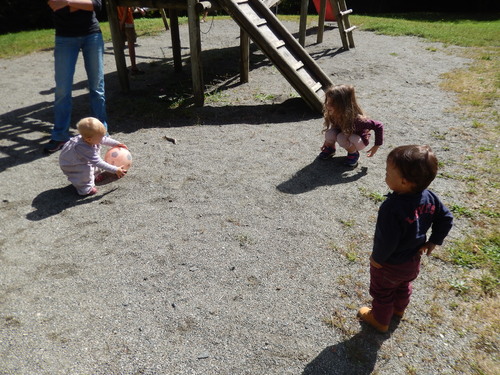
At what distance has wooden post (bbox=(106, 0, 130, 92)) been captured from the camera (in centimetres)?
675

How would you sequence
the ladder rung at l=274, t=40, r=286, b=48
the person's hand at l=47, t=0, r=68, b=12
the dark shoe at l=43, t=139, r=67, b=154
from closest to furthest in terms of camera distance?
the person's hand at l=47, t=0, r=68, b=12 < the dark shoe at l=43, t=139, r=67, b=154 < the ladder rung at l=274, t=40, r=286, b=48

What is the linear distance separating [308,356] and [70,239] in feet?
7.14

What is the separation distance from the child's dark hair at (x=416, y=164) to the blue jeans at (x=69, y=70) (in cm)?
409

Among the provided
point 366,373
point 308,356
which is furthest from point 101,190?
point 366,373

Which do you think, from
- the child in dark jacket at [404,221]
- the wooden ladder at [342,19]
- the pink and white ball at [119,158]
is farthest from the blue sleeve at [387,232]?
the wooden ladder at [342,19]

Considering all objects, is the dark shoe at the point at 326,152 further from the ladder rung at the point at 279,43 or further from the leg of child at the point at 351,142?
the ladder rung at the point at 279,43

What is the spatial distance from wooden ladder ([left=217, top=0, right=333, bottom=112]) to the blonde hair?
62.2 inches

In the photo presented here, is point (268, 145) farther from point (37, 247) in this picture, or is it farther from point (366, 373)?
point (366, 373)

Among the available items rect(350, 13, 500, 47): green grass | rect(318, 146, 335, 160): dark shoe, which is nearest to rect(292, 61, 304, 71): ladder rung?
rect(318, 146, 335, 160): dark shoe

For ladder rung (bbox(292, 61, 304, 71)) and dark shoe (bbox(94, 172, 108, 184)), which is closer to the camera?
dark shoe (bbox(94, 172, 108, 184))

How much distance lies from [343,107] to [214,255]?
2.12 metres

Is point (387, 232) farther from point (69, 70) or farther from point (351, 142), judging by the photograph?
point (69, 70)

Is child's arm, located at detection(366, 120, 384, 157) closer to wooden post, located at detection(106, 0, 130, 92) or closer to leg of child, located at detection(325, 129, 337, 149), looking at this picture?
leg of child, located at detection(325, 129, 337, 149)

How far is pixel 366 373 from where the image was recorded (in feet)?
7.52
